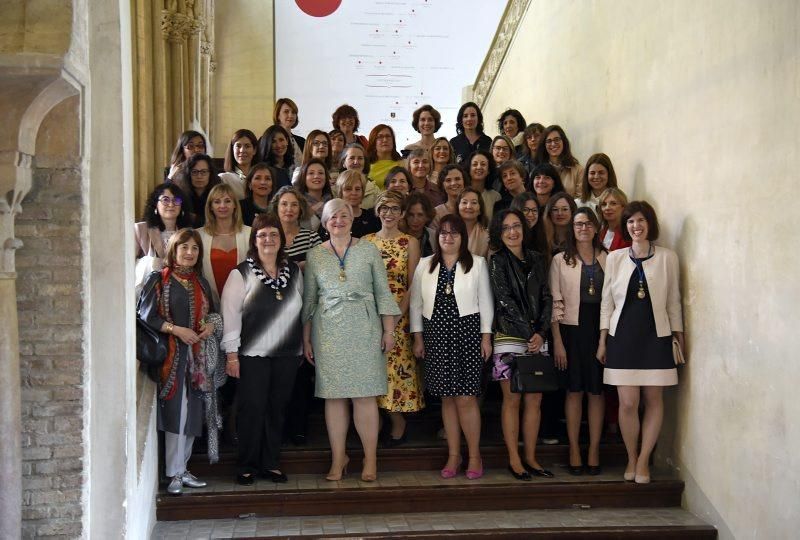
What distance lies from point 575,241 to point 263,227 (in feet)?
5.94

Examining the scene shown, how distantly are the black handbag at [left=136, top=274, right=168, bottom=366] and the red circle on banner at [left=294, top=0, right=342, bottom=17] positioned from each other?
7.99 metres

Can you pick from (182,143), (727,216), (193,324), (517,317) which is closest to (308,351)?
(193,324)

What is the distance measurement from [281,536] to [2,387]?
1677 mm

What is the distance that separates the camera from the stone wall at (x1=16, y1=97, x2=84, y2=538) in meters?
3.74

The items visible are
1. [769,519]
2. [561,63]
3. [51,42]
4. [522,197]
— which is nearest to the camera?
[51,42]

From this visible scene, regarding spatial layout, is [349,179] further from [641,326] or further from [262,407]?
[641,326]

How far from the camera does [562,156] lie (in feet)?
22.9

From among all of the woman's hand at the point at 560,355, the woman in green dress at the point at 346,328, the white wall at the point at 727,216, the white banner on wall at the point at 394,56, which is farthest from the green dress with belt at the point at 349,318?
the white banner on wall at the point at 394,56

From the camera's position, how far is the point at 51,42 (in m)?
3.45

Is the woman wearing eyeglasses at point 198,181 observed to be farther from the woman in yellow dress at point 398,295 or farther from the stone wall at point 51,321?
the stone wall at point 51,321

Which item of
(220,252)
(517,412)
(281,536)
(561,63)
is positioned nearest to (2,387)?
(281,536)

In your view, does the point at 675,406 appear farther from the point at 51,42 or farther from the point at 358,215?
the point at 51,42

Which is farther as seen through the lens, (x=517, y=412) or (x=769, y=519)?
(x=517, y=412)

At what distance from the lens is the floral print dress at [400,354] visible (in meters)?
5.49
